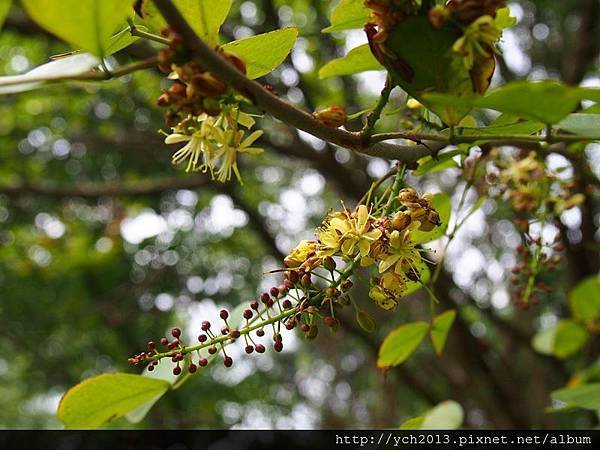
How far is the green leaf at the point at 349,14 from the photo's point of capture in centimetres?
64

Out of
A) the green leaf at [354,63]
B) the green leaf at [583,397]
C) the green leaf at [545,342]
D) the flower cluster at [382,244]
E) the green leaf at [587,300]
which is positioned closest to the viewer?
the flower cluster at [382,244]

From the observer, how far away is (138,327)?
2.56 m

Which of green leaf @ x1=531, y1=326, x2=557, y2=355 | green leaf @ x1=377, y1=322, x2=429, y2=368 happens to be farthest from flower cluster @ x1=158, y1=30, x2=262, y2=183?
green leaf @ x1=531, y1=326, x2=557, y2=355

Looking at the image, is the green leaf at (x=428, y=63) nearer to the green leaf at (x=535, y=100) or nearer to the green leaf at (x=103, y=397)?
the green leaf at (x=535, y=100)

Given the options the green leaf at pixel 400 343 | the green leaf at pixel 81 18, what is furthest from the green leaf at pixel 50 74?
the green leaf at pixel 400 343

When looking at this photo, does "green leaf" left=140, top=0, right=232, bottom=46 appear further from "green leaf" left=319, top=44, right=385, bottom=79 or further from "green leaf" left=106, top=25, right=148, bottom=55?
"green leaf" left=319, top=44, right=385, bottom=79

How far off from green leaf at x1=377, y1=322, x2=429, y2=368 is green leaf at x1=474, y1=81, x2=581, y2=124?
22.2 inches

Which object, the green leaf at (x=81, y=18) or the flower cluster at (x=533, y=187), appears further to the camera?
the flower cluster at (x=533, y=187)

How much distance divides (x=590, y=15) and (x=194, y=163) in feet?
7.06

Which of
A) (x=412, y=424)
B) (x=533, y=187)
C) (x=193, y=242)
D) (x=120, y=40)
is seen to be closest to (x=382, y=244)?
(x=120, y=40)

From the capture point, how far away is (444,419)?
1.07m

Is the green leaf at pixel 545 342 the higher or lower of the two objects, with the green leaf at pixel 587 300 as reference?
lower

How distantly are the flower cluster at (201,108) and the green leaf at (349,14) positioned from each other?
0.16 m

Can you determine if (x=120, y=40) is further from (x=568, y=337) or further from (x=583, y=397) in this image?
(x=568, y=337)
